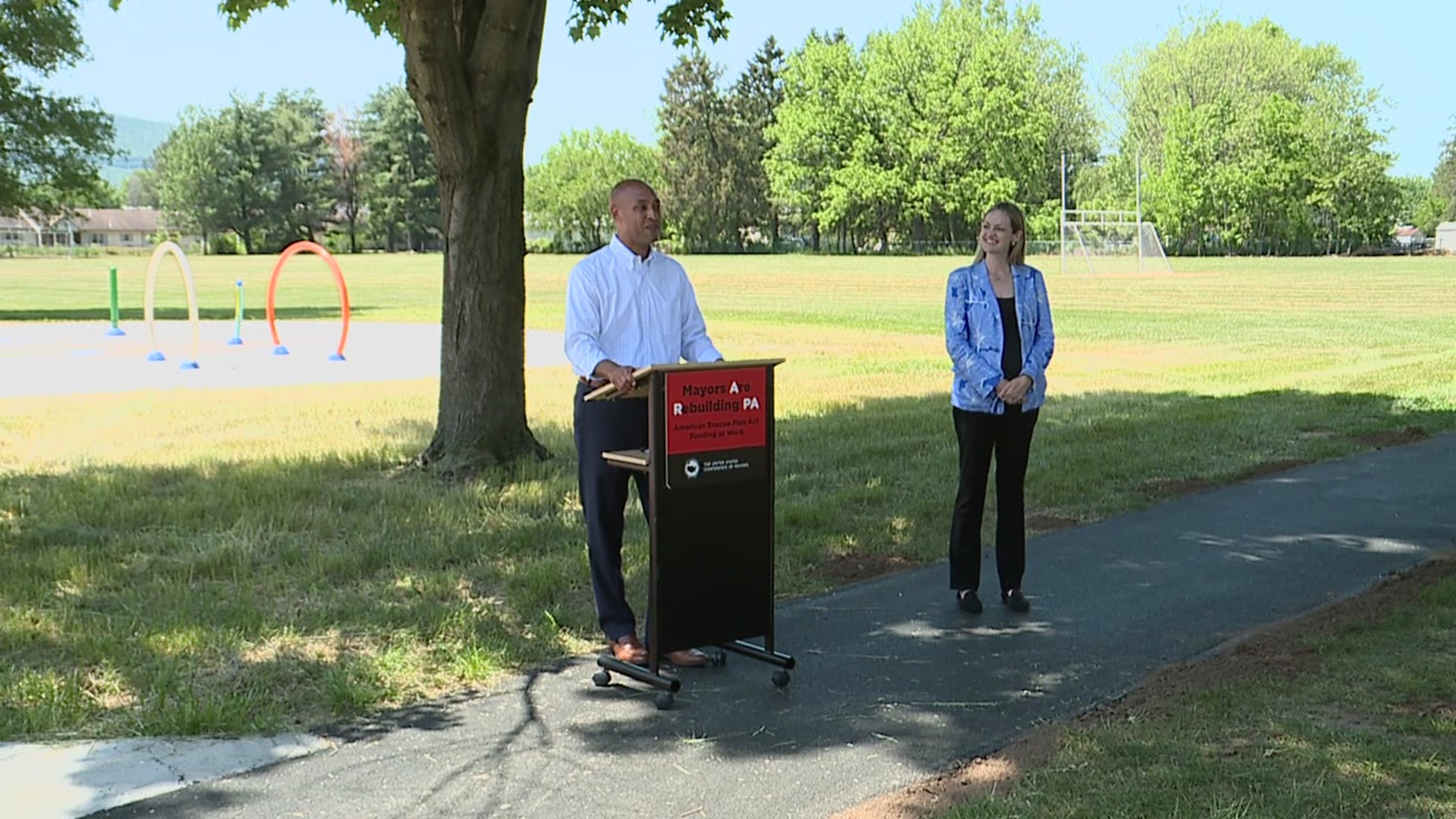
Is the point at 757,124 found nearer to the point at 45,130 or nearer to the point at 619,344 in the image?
the point at 45,130

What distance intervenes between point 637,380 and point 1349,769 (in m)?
2.74

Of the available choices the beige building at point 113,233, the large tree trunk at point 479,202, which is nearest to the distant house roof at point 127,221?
the beige building at point 113,233

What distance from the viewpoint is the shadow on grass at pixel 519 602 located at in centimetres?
498

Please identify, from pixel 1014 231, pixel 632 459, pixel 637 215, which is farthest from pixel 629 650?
pixel 1014 231

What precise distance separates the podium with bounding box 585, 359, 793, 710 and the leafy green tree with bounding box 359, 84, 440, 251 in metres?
110

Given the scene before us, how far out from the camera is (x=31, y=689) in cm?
510

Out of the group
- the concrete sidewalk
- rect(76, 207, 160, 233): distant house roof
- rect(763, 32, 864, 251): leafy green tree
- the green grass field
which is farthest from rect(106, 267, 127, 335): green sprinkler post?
rect(76, 207, 160, 233): distant house roof

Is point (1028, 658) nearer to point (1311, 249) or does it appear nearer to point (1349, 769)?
point (1349, 769)

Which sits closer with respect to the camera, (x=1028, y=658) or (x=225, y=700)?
(x=225, y=700)

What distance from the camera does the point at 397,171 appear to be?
113 metres

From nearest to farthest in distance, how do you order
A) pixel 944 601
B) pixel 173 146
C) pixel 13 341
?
pixel 944 601 < pixel 13 341 < pixel 173 146

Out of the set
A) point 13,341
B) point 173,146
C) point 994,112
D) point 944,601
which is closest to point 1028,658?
point 944,601

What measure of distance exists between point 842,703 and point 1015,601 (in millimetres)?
1673

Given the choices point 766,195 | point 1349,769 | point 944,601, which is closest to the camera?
point 1349,769
